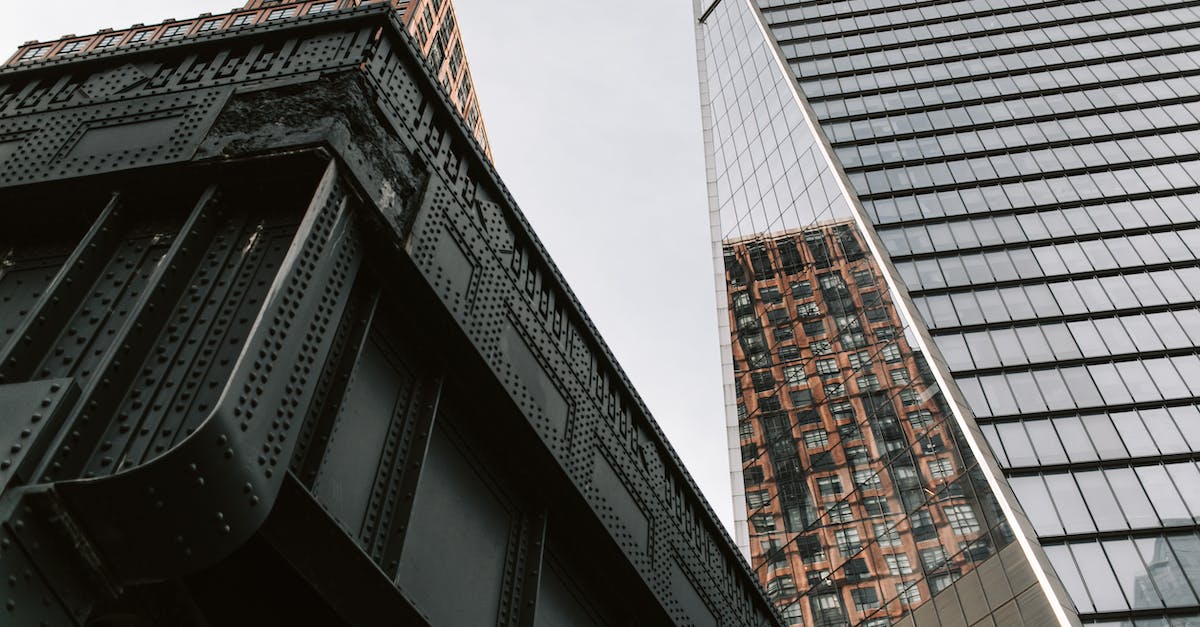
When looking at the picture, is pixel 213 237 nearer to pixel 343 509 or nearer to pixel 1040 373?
pixel 343 509

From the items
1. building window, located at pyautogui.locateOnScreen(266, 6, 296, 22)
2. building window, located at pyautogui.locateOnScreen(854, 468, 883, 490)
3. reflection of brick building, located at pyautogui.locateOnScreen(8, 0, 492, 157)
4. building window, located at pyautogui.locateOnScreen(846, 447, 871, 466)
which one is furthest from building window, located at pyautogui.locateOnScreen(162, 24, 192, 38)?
building window, located at pyautogui.locateOnScreen(854, 468, 883, 490)

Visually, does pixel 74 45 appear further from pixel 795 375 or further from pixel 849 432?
pixel 849 432

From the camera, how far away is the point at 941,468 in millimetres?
42406

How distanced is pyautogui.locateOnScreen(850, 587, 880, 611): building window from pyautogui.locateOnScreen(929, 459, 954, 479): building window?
633 cm

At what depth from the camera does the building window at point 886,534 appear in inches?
1666

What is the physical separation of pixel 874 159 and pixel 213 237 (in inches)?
2372

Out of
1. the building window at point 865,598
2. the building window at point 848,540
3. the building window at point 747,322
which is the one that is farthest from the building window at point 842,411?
the building window at point 747,322

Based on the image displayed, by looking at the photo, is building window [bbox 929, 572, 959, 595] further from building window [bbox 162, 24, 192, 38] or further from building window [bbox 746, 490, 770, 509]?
building window [bbox 162, 24, 192, 38]

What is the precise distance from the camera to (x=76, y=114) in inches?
282

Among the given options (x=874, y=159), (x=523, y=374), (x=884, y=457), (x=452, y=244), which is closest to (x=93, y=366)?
(x=452, y=244)

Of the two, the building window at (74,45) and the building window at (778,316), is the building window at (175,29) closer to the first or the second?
the building window at (74,45)

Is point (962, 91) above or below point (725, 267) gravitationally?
above

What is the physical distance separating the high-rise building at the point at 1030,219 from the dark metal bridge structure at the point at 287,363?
1333 inches

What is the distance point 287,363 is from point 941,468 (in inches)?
1656
